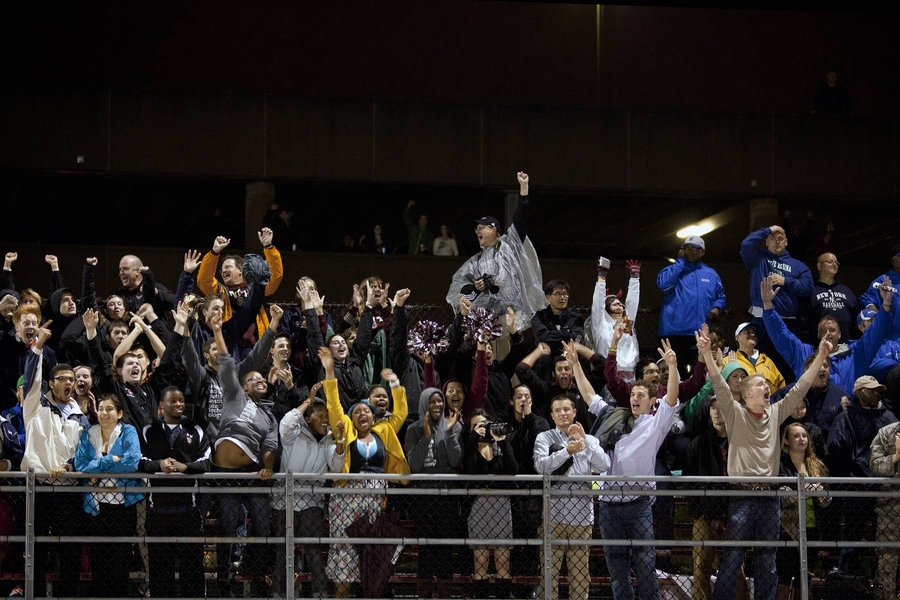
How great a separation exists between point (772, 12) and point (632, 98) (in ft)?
9.32

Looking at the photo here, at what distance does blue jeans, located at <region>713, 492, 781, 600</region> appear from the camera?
30.6 feet

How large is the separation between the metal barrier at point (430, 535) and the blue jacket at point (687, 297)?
3.23m

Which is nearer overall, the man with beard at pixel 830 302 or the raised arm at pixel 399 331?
the raised arm at pixel 399 331

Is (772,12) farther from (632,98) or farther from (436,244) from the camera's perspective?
(436,244)

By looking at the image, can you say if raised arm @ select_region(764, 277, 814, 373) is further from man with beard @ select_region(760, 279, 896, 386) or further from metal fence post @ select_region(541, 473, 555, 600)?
metal fence post @ select_region(541, 473, 555, 600)

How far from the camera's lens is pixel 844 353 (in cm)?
1206

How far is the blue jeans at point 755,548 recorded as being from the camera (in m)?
9.34

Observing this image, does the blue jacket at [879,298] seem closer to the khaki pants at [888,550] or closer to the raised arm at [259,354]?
the khaki pants at [888,550]

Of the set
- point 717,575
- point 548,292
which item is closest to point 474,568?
point 717,575

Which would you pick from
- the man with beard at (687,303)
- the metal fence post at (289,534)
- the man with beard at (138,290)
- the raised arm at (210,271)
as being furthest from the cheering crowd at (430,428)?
the man with beard at (687,303)

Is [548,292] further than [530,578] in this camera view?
Yes

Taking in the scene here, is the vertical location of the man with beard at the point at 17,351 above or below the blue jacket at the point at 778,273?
below

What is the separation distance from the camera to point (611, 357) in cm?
1067

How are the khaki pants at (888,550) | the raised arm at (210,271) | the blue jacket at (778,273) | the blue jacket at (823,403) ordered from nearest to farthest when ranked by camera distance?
the khaki pants at (888,550) → the blue jacket at (823,403) → the raised arm at (210,271) → the blue jacket at (778,273)
